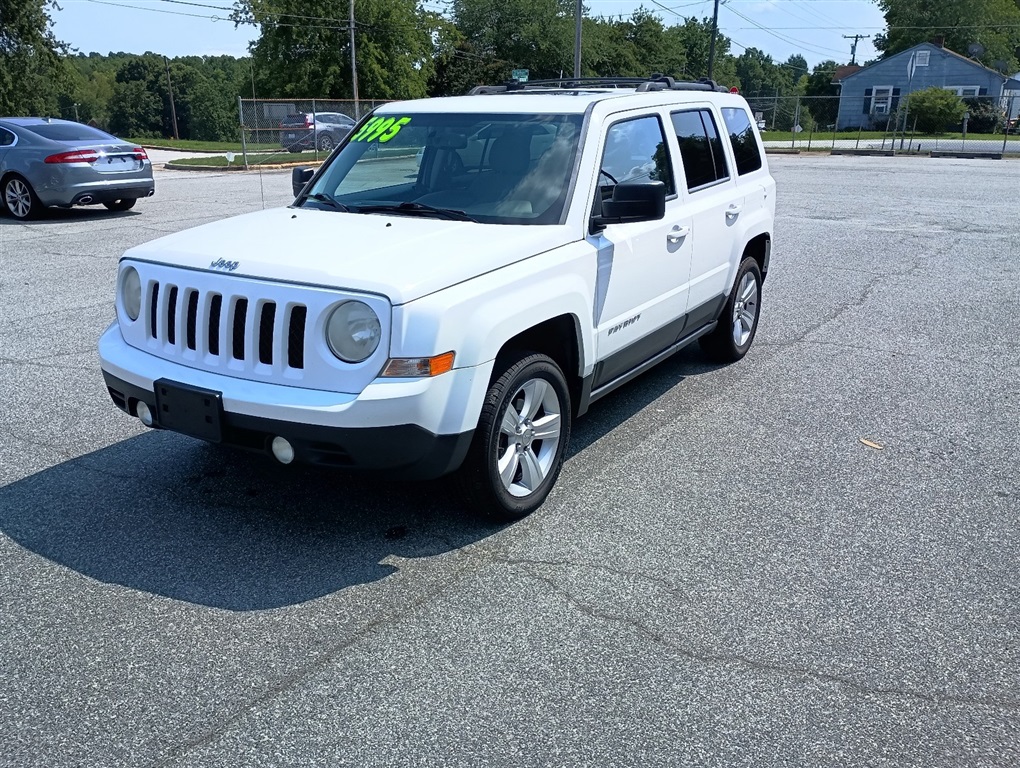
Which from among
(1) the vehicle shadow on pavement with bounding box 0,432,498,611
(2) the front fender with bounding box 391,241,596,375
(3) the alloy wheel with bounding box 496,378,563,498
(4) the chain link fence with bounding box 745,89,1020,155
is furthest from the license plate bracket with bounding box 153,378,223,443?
(4) the chain link fence with bounding box 745,89,1020,155

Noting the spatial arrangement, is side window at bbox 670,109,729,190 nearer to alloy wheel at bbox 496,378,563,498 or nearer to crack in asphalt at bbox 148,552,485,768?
alloy wheel at bbox 496,378,563,498

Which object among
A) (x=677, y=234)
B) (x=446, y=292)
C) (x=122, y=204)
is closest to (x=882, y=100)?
(x=122, y=204)

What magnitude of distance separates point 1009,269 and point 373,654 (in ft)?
33.2

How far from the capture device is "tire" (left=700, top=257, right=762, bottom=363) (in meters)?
6.81

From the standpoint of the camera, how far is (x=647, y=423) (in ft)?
19.0

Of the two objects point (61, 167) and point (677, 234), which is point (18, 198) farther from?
point (677, 234)

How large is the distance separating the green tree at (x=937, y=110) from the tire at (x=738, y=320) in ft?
189

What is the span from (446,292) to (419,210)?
1116 millimetres

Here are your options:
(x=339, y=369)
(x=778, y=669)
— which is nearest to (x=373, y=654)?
(x=339, y=369)

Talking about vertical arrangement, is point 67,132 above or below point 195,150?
above

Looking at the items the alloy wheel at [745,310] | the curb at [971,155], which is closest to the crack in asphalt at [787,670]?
the alloy wheel at [745,310]

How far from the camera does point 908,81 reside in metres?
69.8

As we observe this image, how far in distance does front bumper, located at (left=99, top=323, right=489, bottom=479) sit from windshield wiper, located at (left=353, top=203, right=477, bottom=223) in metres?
1.11

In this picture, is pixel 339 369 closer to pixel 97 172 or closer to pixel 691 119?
pixel 691 119
